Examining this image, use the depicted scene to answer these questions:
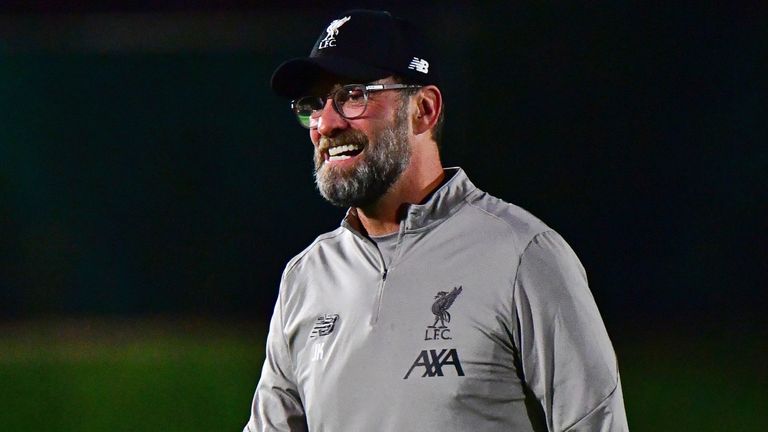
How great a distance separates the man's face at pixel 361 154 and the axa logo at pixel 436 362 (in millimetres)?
331

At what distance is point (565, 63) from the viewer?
425 centimetres

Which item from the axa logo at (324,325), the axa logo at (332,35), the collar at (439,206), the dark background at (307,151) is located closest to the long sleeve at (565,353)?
the collar at (439,206)

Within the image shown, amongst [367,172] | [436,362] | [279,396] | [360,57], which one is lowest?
[279,396]

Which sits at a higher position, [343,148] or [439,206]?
[343,148]

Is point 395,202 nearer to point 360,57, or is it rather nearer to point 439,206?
point 439,206

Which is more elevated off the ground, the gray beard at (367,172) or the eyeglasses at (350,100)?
the eyeglasses at (350,100)

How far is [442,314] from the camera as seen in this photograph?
5.70 ft

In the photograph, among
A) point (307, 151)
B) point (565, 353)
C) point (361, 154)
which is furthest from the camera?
point (307, 151)

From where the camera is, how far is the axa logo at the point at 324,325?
1843 millimetres

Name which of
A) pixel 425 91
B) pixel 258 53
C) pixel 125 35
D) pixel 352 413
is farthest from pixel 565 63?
pixel 352 413

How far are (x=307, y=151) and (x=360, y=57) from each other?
101 inches

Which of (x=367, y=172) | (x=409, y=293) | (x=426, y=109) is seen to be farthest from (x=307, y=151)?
(x=409, y=293)

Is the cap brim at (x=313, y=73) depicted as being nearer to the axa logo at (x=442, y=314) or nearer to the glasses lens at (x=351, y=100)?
the glasses lens at (x=351, y=100)

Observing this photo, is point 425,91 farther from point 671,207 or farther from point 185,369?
point 185,369
